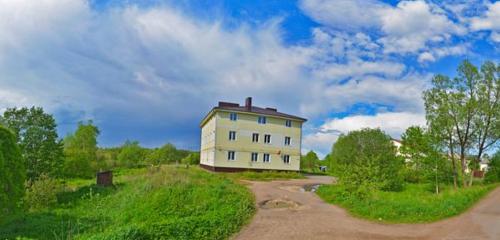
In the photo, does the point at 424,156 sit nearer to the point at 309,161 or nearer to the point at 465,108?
the point at 465,108

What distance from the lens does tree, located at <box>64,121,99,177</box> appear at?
28.5 meters

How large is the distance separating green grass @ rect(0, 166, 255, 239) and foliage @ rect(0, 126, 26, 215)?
1.16 meters

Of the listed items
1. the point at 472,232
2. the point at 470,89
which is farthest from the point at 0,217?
the point at 470,89

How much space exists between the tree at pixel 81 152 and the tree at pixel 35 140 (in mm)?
4279

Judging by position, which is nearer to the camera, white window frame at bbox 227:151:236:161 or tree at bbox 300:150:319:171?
white window frame at bbox 227:151:236:161

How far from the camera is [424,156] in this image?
25.2 meters

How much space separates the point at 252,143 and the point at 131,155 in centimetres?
2024

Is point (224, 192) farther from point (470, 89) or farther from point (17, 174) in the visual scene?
point (470, 89)

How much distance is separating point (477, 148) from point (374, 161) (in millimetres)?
12227

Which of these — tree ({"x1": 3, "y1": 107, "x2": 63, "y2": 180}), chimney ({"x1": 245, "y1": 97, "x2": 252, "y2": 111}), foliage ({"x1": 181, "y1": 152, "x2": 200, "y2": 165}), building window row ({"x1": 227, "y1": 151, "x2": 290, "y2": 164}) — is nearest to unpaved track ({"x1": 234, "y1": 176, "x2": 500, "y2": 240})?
tree ({"x1": 3, "y1": 107, "x2": 63, "y2": 180})

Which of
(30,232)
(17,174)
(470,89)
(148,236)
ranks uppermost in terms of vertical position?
(470,89)

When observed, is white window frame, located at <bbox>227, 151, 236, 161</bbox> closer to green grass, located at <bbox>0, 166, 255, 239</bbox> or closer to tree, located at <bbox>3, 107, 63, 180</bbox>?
tree, located at <bbox>3, 107, 63, 180</bbox>

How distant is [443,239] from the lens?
10.3m

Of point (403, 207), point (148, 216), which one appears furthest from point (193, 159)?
point (403, 207)
